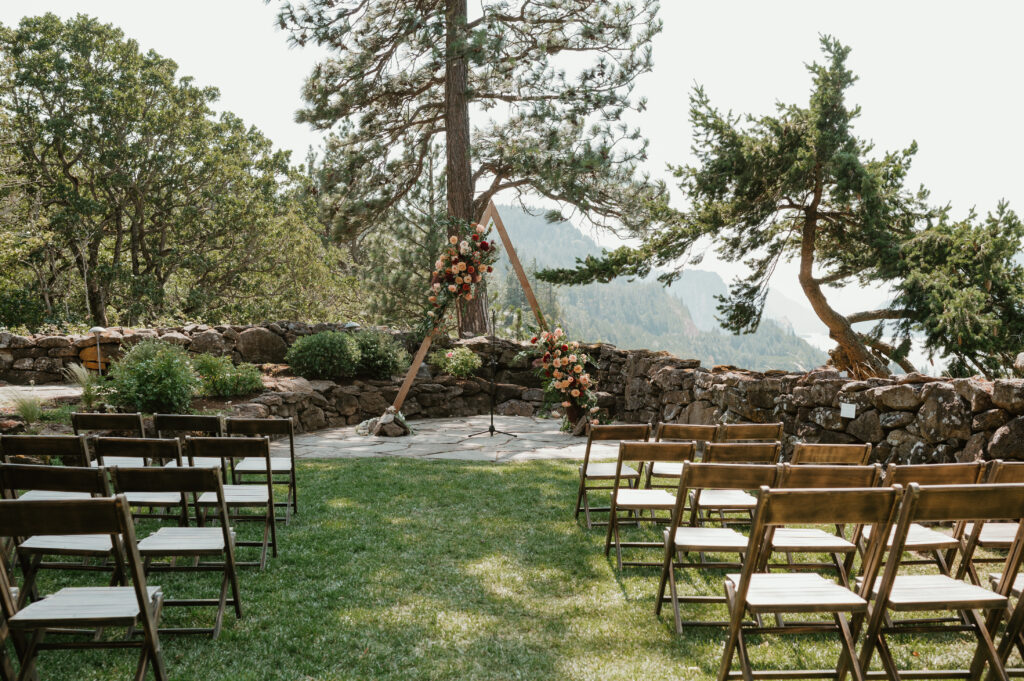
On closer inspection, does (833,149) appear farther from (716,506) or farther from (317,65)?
(317,65)

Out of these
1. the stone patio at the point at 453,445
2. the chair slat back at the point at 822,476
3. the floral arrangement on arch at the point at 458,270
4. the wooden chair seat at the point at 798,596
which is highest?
the floral arrangement on arch at the point at 458,270

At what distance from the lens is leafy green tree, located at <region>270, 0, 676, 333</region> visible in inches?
498

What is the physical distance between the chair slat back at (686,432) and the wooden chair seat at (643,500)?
1.80 ft

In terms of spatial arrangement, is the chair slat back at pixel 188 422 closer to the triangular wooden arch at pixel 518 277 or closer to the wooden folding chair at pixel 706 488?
the wooden folding chair at pixel 706 488

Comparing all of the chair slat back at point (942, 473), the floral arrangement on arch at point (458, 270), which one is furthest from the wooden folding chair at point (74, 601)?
the floral arrangement on arch at point (458, 270)

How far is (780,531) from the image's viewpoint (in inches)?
120

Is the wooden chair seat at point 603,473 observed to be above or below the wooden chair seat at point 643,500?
below

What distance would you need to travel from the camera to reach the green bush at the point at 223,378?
873cm

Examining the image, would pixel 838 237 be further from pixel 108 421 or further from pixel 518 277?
pixel 108 421

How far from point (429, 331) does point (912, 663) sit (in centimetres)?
721

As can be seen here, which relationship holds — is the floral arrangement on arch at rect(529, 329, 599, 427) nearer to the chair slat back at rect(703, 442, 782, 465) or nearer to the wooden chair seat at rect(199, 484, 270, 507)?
the chair slat back at rect(703, 442, 782, 465)

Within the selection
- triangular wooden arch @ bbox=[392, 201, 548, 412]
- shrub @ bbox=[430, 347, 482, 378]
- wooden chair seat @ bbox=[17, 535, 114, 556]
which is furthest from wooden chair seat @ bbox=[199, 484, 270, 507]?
shrub @ bbox=[430, 347, 482, 378]

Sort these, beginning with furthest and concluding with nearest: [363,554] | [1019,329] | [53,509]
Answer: [1019,329], [363,554], [53,509]

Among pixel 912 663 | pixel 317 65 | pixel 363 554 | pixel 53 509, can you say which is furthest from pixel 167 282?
pixel 912 663
